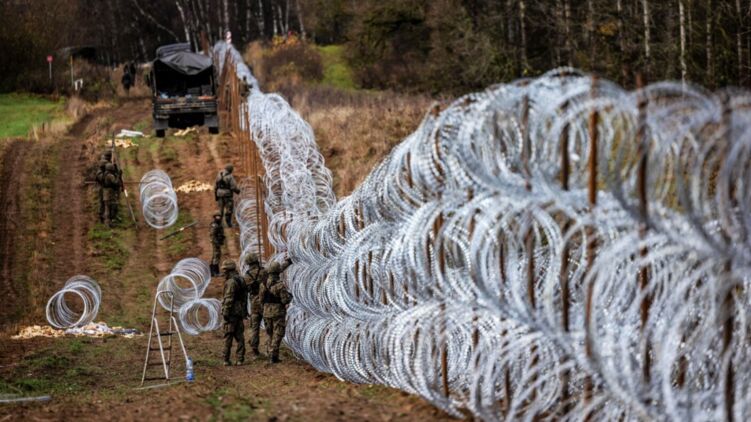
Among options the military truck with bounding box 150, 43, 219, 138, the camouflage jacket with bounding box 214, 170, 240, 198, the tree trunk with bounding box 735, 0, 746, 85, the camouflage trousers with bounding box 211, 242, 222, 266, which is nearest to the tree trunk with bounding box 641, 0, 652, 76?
the tree trunk with bounding box 735, 0, 746, 85

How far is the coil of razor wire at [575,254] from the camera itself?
579 centimetres

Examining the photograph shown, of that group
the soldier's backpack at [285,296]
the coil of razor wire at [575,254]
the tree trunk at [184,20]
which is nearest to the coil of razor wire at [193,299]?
the soldier's backpack at [285,296]

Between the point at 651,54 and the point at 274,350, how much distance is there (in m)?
20.2

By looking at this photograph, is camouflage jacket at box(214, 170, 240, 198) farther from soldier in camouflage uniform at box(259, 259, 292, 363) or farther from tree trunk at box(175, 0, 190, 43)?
tree trunk at box(175, 0, 190, 43)

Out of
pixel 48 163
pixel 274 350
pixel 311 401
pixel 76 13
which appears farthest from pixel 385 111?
A: pixel 76 13

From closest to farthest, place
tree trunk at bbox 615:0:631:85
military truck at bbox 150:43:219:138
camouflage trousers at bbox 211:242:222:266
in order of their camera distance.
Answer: camouflage trousers at bbox 211:242:222:266 < tree trunk at bbox 615:0:631:85 < military truck at bbox 150:43:219:138

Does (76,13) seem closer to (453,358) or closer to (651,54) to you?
(651,54)

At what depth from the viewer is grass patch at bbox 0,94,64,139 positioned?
37688mm

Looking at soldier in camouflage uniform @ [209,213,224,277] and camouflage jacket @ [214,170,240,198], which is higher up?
camouflage jacket @ [214,170,240,198]

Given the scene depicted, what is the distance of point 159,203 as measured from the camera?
2611cm

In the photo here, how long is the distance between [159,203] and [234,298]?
1240 cm

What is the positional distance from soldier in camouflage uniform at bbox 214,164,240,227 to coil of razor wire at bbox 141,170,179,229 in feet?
3.83

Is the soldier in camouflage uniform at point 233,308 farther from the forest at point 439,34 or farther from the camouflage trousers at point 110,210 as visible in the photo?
the forest at point 439,34

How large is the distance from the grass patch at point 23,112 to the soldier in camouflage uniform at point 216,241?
1599cm
